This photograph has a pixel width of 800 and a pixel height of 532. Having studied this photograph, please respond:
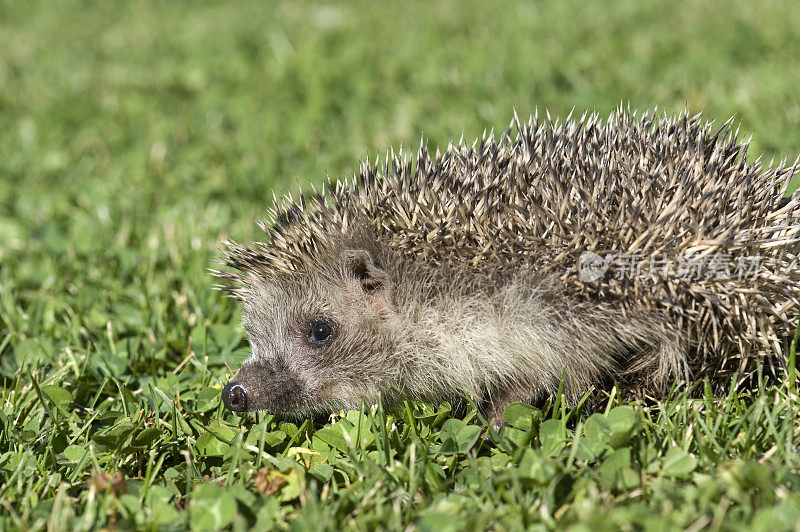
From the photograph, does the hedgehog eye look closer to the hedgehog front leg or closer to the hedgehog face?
the hedgehog face

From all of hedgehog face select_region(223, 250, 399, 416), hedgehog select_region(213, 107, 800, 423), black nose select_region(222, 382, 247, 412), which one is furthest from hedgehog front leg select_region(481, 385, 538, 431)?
black nose select_region(222, 382, 247, 412)

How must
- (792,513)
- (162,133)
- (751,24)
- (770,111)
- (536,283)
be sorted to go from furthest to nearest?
(751,24), (162,133), (770,111), (536,283), (792,513)

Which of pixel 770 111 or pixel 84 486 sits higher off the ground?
pixel 770 111

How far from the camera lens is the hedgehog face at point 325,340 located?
3.12 meters

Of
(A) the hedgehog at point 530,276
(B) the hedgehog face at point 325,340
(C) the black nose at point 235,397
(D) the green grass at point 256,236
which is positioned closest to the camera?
(D) the green grass at point 256,236

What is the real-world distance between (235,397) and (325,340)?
437 millimetres

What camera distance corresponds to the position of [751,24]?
6891 millimetres

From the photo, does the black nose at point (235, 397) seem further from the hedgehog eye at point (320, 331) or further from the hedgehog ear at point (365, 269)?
the hedgehog ear at point (365, 269)

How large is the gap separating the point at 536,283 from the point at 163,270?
2366 mm

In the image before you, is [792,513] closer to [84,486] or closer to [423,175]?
[423,175]

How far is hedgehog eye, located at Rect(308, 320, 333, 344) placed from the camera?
127 inches

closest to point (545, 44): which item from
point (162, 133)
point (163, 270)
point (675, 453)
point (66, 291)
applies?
point (162, 133)

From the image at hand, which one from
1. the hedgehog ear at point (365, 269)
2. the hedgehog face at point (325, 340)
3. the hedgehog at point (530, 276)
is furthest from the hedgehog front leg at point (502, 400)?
the hedgehog ear at point (365, 269)

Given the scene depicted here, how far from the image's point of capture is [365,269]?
3.15m
